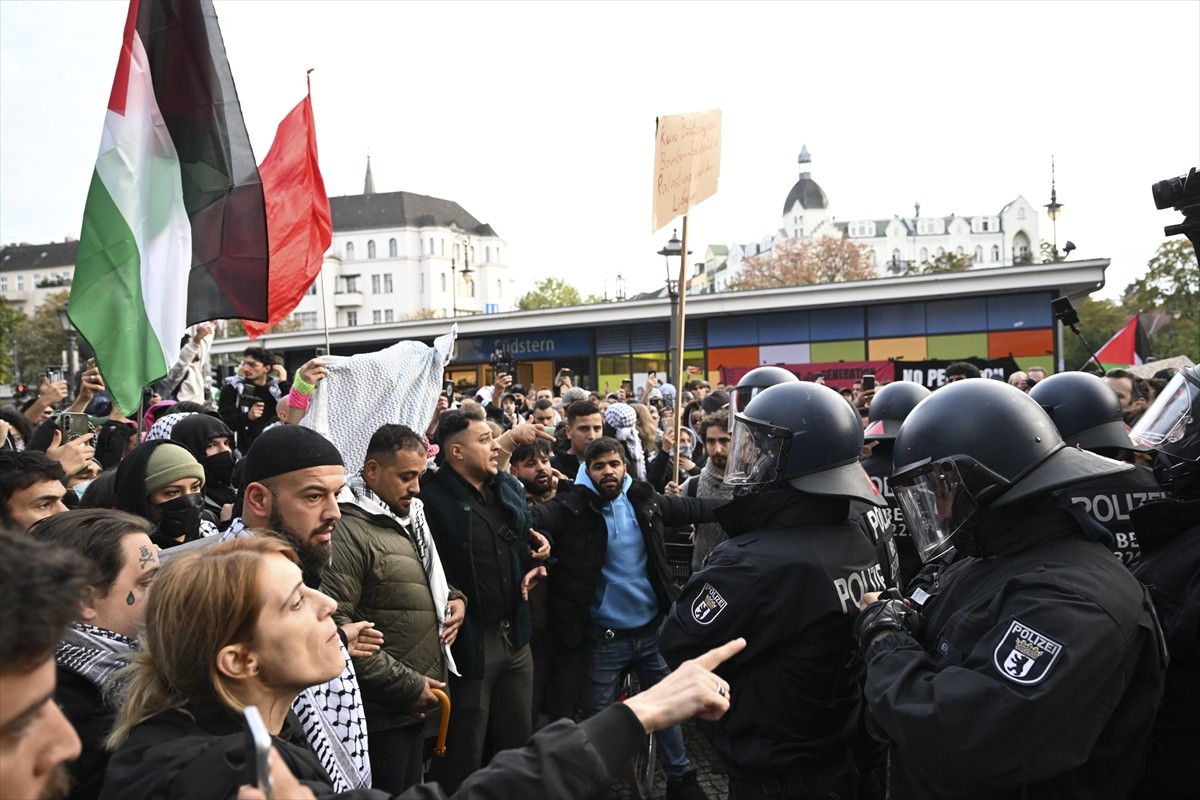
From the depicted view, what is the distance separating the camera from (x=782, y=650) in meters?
2.95

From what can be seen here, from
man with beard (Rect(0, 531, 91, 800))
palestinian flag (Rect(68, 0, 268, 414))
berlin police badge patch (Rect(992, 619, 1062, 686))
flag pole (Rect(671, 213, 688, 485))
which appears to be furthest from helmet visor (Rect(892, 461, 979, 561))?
palestinian flag (Rect(68, 0, 268, 414))

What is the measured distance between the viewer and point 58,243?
109 metres

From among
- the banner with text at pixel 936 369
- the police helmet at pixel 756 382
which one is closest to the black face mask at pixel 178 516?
the police helmet at pixel 756 382

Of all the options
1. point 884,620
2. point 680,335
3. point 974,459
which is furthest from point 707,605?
point 680,335

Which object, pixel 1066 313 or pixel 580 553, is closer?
pixel 580 553

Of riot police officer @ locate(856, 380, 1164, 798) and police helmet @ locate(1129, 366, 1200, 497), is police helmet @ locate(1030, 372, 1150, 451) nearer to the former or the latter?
police helmet @ locate(1129, 366, 1200, 497)

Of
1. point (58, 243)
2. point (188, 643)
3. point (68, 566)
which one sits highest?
point (58, 243)

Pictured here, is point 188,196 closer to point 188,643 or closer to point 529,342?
point 188,643

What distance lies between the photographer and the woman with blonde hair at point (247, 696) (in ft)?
5.42

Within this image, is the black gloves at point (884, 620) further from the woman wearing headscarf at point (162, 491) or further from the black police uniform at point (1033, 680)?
the woman wearing headscarf at point (162, 491)

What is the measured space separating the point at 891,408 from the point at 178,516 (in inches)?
162

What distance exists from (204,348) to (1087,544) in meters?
7.56

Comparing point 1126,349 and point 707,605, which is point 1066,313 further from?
point 707,605

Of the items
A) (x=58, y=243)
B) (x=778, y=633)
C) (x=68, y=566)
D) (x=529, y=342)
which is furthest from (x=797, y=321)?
(x=58, y=243)
